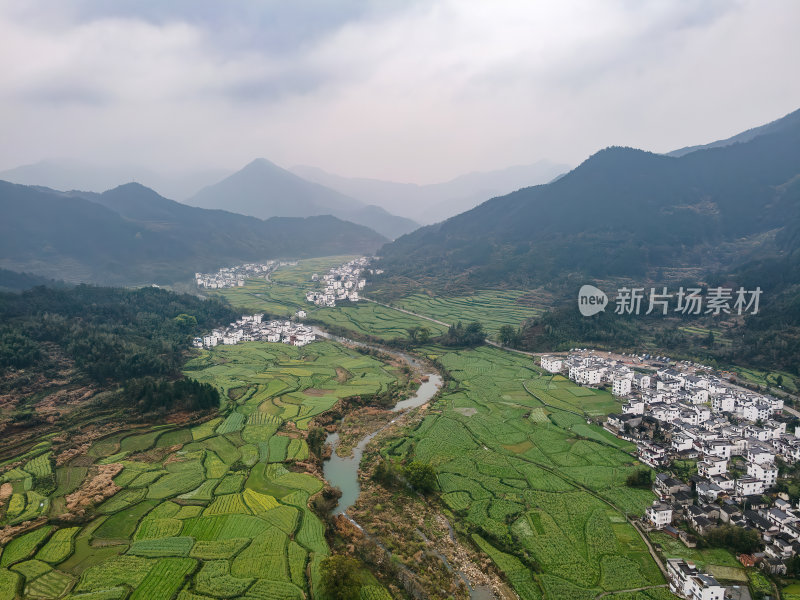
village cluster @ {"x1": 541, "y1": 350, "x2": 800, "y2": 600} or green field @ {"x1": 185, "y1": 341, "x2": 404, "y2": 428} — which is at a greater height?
green field @ {"x1": 185, "y1": 341, "x2": 404, "y2": 428}

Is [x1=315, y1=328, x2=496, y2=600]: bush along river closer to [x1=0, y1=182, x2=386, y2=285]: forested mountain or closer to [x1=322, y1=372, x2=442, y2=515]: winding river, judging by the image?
[x1=322, y1=372, x2=442, y2=515]: winding river

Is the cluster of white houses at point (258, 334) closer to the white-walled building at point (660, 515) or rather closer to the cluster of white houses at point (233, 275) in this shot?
the white-walled building at point (660, 515)

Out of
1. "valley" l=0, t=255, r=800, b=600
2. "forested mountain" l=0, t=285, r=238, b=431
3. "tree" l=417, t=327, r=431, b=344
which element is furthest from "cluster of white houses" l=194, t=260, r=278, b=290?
"valley" l=0, t=255, r=800, b=600

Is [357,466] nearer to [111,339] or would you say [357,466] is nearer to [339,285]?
[111,339]

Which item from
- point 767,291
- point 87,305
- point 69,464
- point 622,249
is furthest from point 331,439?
point 622,249

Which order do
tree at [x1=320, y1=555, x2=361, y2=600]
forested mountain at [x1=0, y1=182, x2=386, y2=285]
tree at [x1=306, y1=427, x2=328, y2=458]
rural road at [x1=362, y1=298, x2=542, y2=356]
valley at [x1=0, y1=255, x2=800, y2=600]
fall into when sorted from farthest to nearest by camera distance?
forested mountain at [x1=0, y1=182, x2=386, y2=285], rural road at [x1=362, y1=298, x2=542, y2=356], tree at [x1=306, y1=427, x2=328, y2=458], valley at [x1=0, y1=255, x2=800, y2=600], tree at [x1=320, y1=555, x2=361, y2=600]
